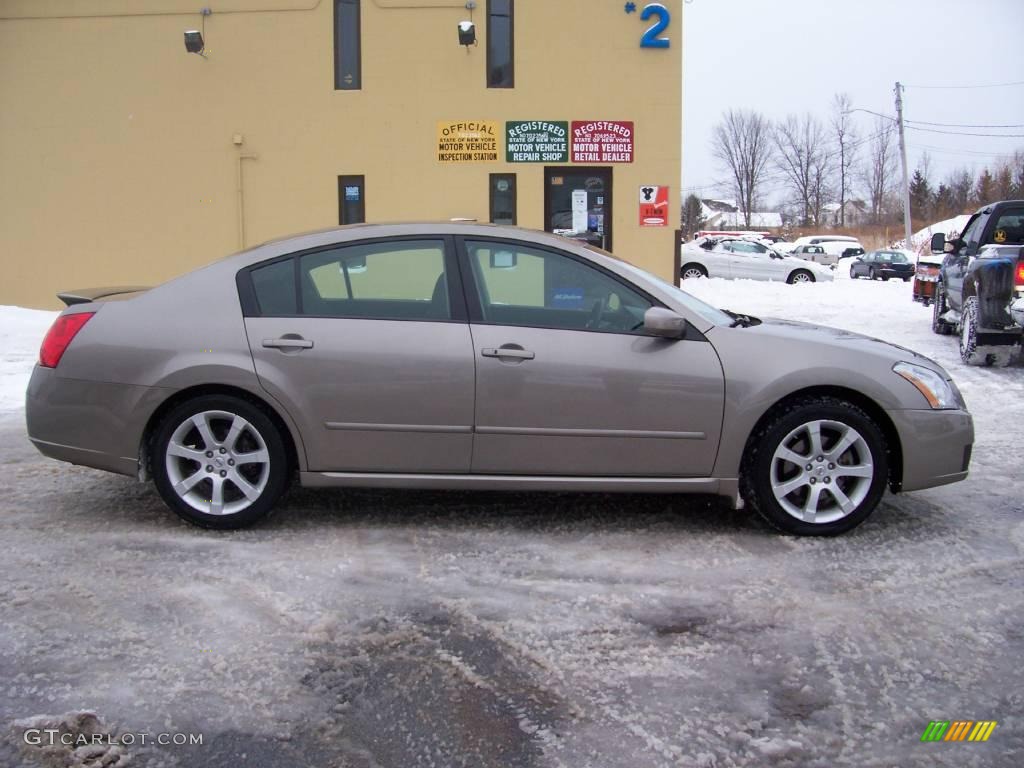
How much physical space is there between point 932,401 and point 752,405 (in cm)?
88

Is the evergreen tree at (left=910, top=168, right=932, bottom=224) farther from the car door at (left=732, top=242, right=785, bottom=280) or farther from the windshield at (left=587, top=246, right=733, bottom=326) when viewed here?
the windshield at (left=587, top=246, right=733, bottom=326)

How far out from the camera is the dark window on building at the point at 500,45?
1307 cm

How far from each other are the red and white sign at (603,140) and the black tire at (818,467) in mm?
8961

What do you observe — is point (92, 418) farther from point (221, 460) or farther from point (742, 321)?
point (742, 321)

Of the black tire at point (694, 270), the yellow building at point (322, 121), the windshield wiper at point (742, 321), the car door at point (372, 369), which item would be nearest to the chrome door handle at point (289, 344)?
the car door at point (372, 369)

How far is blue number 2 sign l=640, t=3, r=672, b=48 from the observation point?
12.8 meters

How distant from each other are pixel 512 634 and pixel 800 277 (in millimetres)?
28598

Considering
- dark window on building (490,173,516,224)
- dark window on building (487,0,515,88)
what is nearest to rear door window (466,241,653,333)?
dark window on building (490,173,516,224)

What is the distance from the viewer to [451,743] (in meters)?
2.83

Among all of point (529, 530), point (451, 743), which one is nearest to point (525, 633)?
point (451, 743)

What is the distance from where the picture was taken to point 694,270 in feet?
96.1

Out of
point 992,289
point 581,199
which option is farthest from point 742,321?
point 581,199

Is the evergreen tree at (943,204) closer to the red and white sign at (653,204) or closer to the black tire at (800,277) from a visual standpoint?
the black tire at (800,277)

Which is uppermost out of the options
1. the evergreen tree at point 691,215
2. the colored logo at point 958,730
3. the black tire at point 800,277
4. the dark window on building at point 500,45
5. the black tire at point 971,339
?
the evergreen tree at point 691,215
